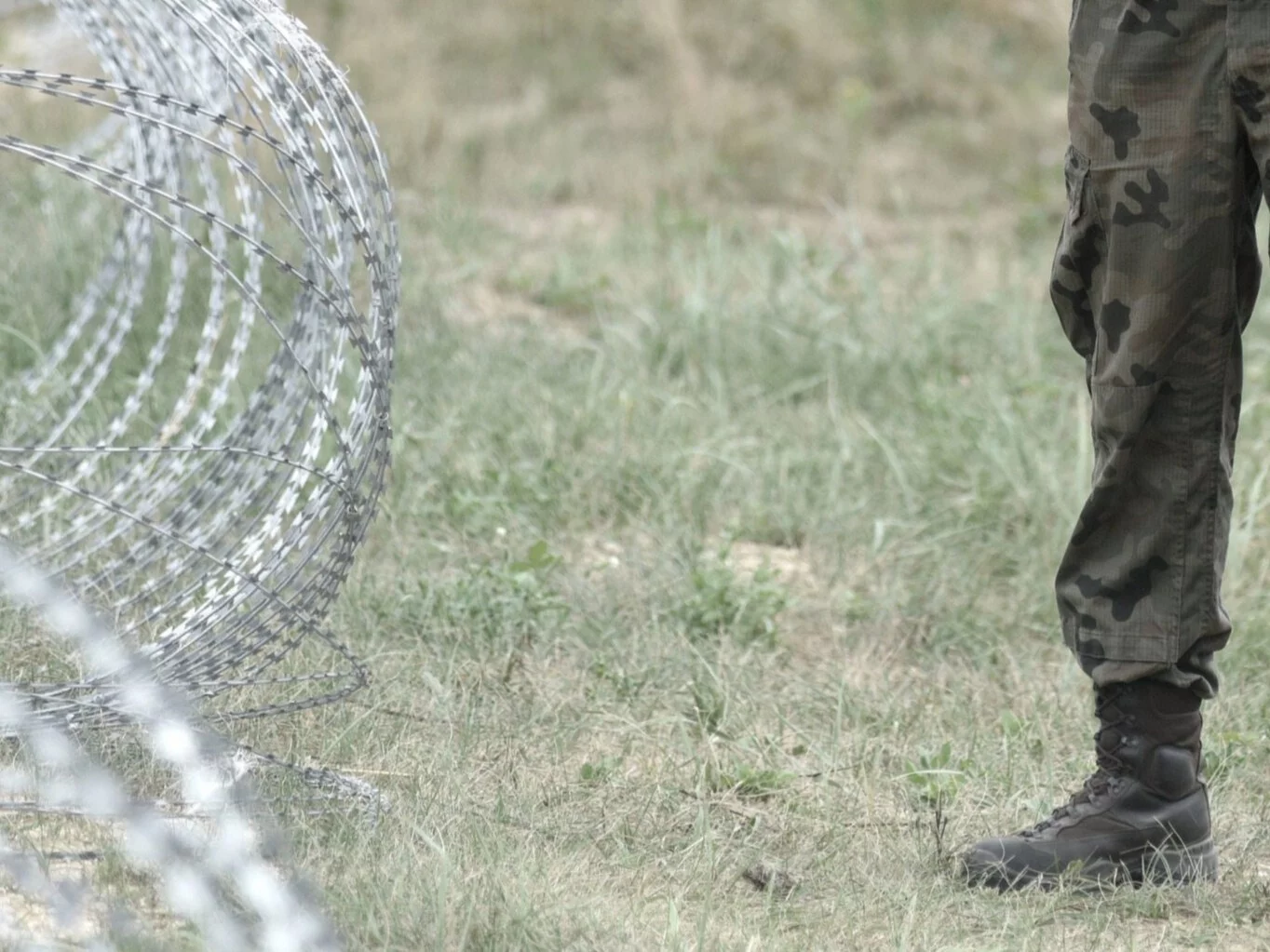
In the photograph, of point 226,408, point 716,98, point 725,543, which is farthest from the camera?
point 716,98

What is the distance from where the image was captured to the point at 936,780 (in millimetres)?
2809

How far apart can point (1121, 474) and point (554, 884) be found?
0.95 metres

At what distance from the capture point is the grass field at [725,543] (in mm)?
2402

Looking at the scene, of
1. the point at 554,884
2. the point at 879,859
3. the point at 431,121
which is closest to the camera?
the point at 554,884

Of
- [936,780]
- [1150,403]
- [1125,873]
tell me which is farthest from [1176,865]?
[1150,403]

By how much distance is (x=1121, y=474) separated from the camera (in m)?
2.38

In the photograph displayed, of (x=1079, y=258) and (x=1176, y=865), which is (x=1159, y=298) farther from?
(x=1176, y=865)

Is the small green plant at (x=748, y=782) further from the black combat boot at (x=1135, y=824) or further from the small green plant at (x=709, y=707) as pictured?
the black combat boot at (x=1135, y=824)

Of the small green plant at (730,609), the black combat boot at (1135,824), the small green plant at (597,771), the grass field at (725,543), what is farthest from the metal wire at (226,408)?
the black combat boot at (1135,824)

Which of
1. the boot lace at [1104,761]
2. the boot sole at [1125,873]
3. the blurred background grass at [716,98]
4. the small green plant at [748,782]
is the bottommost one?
the small green plant at [748,782]

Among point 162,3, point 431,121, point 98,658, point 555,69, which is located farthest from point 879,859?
point 555,69

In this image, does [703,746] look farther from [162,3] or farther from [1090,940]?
[162,3]

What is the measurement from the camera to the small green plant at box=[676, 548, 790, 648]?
3.47 m

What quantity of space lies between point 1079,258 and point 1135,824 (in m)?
0.81
